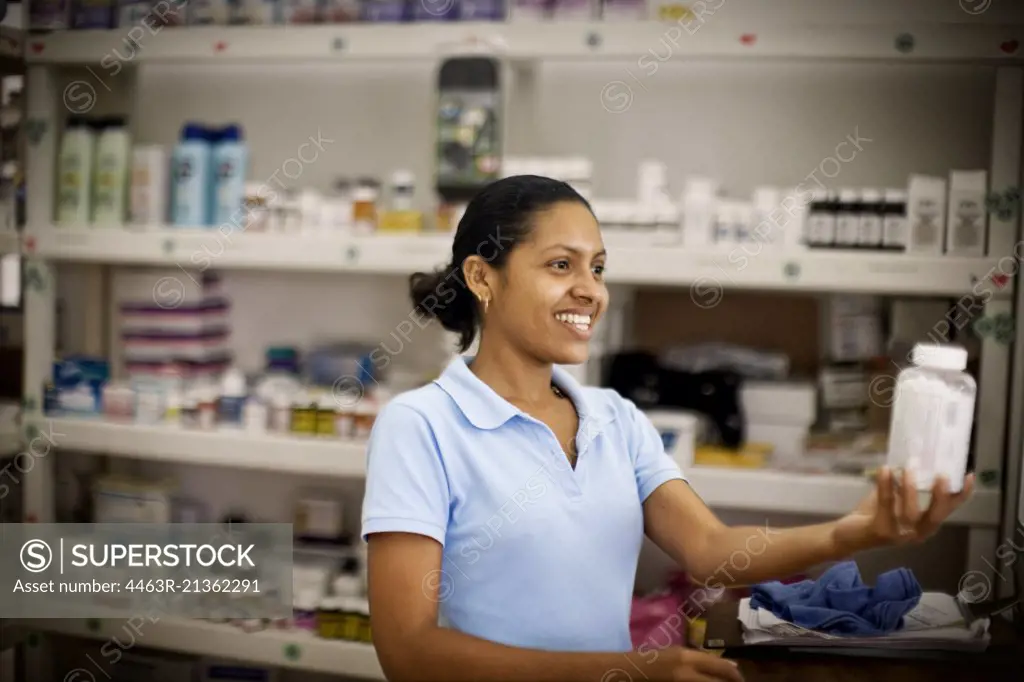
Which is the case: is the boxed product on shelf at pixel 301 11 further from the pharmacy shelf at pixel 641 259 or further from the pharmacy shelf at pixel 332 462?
the pharmacy shelf at pixel 332 462

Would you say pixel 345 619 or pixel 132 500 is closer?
pixel 345 619

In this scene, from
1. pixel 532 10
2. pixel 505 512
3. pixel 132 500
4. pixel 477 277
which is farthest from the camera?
pixel 132 500

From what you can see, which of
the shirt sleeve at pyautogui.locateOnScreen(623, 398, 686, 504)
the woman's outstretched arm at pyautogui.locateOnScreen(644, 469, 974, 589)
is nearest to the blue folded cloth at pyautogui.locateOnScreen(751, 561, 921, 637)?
the woman's outstretched arm at pyautogui.locateOnScreen(644, 469, 974, 589)

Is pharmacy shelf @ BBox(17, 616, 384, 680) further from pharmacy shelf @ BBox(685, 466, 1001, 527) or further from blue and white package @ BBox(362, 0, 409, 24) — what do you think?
blue and white package @ BBox(362, 0, 409, 24)

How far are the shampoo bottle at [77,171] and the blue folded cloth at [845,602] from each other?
1.95 m

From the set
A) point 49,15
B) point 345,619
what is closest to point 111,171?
point 49,15

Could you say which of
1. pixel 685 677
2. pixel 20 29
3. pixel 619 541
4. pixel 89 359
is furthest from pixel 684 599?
pixel 20 29

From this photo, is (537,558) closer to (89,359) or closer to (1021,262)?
(1021,262)

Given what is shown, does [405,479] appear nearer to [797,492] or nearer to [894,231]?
[797,492]

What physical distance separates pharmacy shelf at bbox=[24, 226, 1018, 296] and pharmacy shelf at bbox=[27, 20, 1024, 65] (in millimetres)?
429

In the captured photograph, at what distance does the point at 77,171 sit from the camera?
8.34ft

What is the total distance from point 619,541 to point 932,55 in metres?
1.31

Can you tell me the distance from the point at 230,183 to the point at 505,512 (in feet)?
4.88

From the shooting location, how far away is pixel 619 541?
139cm
